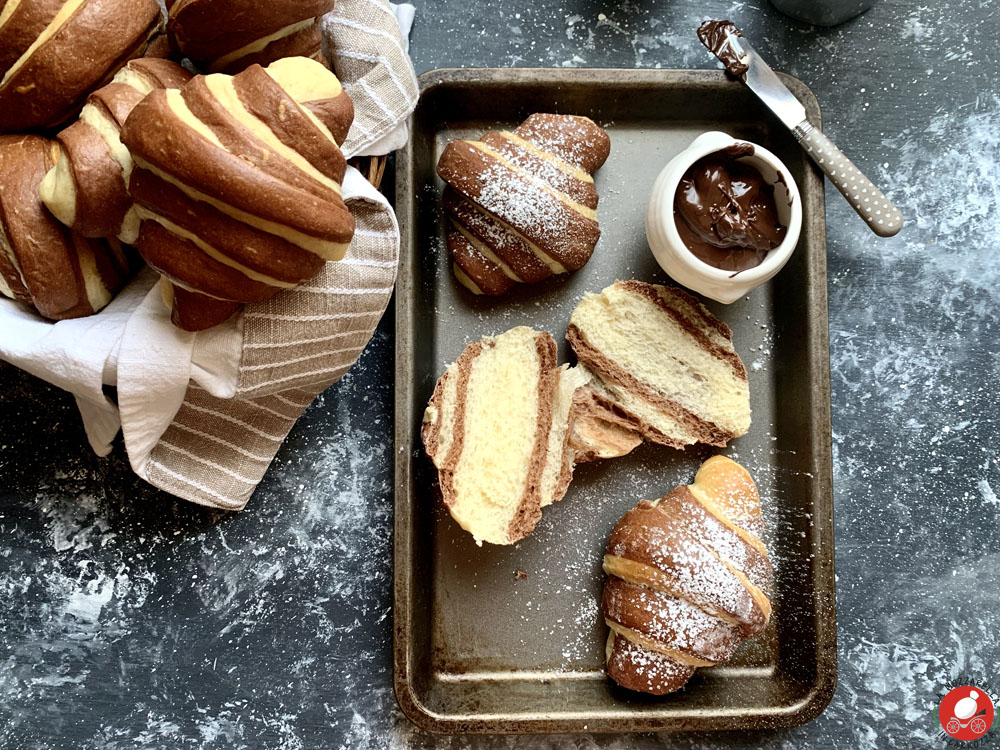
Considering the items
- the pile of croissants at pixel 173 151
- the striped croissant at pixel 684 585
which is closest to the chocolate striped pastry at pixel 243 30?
the pile of croissants at pixel 173 151

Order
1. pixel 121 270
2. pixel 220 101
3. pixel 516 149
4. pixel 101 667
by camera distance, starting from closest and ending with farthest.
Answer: pixel 220 101, pixel 121 270, pixel 516 149, pixel 101 667

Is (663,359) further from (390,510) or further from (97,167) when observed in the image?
(97,167)

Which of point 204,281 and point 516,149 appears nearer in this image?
point 204,281

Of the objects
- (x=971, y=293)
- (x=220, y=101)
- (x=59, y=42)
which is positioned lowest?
(x=971, y=293)

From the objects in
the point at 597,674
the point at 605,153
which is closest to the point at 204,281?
the point at 605,153

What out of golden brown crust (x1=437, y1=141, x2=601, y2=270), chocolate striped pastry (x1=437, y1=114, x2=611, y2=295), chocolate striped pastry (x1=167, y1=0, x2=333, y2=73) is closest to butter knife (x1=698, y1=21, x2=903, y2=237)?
chocolate striped pastry (x1=437, y1=114, x2=611, y2=295)

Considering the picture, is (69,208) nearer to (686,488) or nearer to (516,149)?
(516,149)

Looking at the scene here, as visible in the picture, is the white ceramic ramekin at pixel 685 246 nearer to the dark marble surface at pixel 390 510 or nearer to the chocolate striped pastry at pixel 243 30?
the dark marble surface at pixel 390 510

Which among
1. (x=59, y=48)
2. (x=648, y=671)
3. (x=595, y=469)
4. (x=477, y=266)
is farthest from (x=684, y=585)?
(x=59, y=48)
